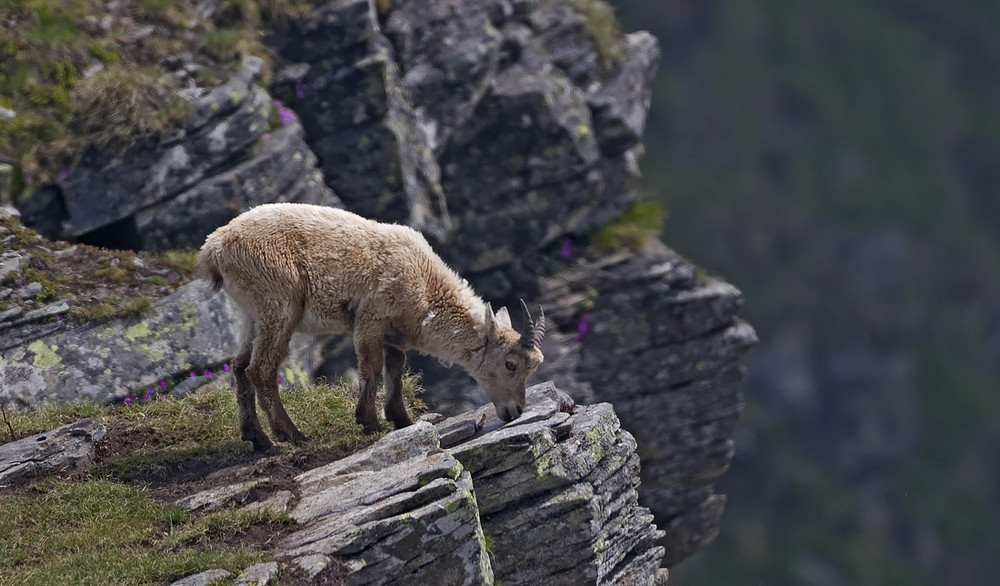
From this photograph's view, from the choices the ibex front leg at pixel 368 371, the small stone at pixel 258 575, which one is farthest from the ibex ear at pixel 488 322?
the small stone at pixel 258 575

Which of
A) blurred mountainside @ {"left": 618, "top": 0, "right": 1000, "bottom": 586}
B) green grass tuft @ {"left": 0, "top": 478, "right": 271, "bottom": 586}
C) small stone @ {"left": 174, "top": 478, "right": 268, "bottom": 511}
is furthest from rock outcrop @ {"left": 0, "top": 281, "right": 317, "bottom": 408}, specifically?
blurred mountainside @ {"left": 618, "top": 0, "right": 1000, "bottom": 586}

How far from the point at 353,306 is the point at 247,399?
160 cm

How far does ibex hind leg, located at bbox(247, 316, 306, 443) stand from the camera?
1298cm

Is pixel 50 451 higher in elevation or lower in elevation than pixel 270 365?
lower

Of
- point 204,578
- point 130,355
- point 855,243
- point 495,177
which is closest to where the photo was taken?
point 204,578

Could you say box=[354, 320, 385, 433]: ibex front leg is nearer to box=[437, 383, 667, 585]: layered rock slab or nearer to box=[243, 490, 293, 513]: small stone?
box=[437, 383, 667, 585]: layered rock slab

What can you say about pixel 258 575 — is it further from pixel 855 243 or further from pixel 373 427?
pixel 855 243

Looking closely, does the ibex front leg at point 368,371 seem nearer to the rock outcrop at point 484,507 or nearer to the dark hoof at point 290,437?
the dark hoof at point 290,437

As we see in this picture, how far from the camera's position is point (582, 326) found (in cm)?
2459

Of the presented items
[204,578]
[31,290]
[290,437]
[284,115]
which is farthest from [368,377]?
[284,115]

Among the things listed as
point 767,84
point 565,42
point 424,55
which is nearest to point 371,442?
point 424,55

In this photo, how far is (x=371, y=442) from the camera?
13.0 m

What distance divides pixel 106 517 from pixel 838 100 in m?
66.6

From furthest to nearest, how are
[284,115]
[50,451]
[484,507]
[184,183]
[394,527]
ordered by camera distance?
[284,115], [184,183], [484,507], [50,451], [394,527]
